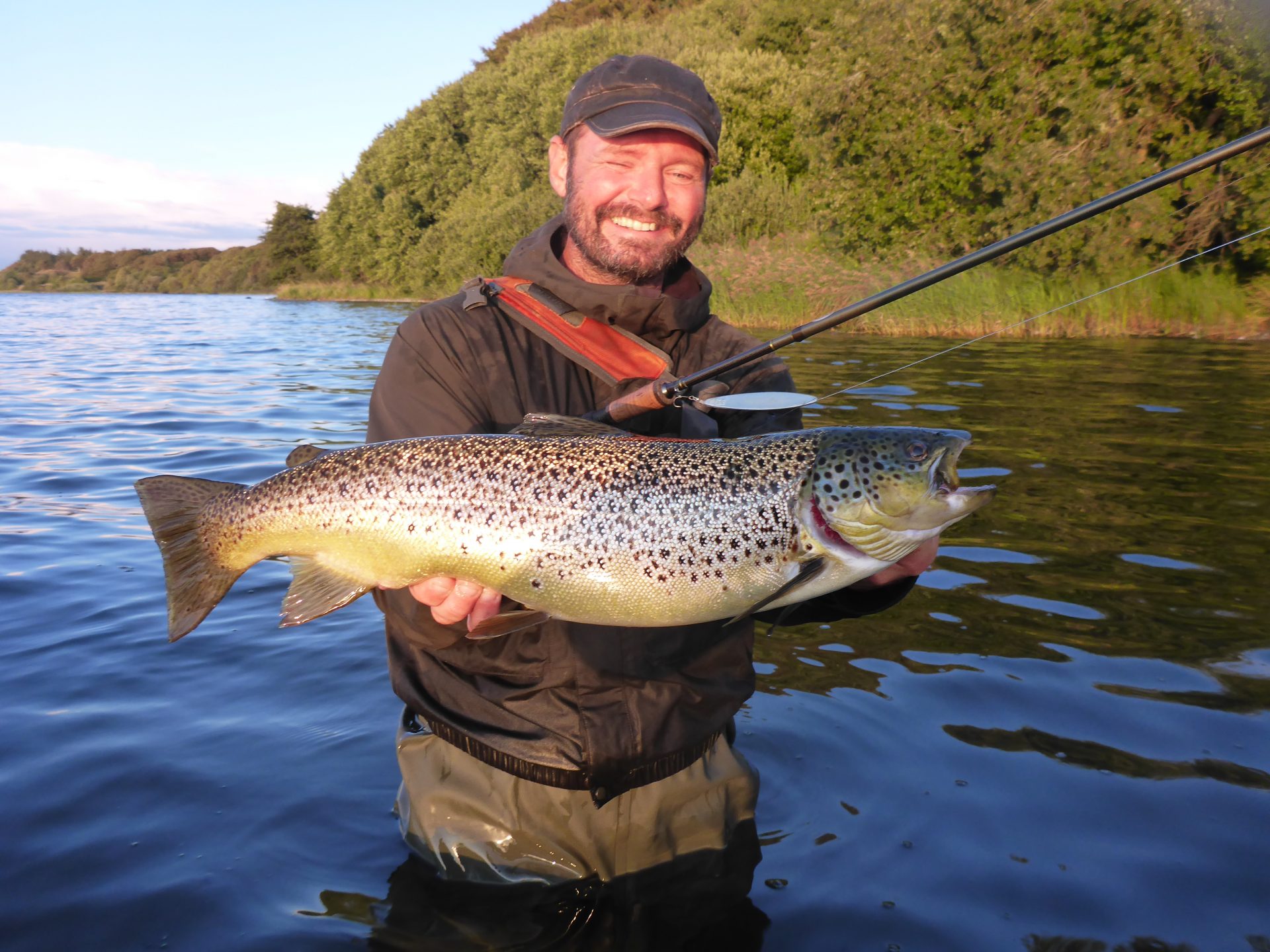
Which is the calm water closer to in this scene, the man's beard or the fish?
the fish

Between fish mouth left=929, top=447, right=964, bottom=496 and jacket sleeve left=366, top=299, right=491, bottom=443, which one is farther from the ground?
jacket sleeve left=366, top=299, right=491, bottom=443

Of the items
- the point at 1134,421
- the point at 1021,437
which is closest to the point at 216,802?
the point at 1021,437

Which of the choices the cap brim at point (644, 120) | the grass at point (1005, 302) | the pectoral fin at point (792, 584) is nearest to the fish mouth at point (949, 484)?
the pectoral fin at point (792, 584)

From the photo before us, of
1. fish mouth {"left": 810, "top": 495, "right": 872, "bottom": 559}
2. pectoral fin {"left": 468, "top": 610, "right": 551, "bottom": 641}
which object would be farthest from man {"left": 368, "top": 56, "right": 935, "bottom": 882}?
fish mouth {"left": 810, "top": 495, "right": 872, "bottom": 559}

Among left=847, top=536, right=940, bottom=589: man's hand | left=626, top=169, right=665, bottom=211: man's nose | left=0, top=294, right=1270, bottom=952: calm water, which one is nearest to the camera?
left=847, top=536, right=940, bottom=589: man's hand

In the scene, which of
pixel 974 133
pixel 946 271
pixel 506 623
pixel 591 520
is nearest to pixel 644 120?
pixel 946 271

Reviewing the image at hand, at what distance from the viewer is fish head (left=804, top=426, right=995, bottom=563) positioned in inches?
117

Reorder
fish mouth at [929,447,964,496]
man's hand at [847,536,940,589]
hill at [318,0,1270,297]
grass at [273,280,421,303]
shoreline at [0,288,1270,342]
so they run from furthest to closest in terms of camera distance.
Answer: grass at [273,280,421,303] → hill at [318,0,1270,297] → shoreline at [0,288,1270,342] → man's hand at [847,536,940,589] → fish mouth at [929,447,964,496]

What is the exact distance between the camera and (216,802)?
4.17 meters

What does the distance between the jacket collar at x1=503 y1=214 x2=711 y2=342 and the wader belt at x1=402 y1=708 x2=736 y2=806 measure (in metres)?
1.60

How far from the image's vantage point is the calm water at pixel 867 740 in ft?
11.2

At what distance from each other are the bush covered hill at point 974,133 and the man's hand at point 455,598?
20.5 m

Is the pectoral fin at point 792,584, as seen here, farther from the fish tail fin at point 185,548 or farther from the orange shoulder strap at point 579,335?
the fish tail fin at point 185,548

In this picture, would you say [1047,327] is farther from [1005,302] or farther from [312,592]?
[312,592]
